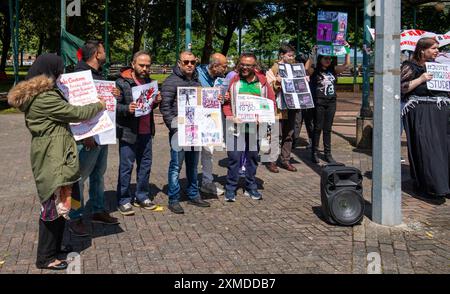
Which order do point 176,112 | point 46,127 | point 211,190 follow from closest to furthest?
point 46,127
point 176,112
point 211,190

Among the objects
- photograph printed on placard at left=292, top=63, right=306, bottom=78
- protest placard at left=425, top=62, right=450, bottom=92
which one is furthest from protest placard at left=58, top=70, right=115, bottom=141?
photograph printed on placard at left=292, top=63, right=306, bottom=78

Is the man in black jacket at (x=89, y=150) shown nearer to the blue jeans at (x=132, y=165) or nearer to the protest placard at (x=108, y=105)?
the protest placard at (x=108, y=105)

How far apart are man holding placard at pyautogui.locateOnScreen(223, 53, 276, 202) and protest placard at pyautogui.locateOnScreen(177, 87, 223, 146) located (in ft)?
0.89

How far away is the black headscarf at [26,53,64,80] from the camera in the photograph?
4.29 meters

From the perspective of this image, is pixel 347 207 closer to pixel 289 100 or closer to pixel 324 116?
pixel 289 100

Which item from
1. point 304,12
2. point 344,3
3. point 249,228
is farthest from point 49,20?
point 249,228

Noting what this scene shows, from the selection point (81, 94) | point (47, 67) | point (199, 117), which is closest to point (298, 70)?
point (199, 117)

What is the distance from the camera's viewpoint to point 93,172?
5617 millimetres

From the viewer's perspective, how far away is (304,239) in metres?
5.23

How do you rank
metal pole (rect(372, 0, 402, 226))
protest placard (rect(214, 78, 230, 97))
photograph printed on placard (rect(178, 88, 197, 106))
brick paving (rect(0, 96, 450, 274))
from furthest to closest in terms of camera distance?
protest placard (rect(214, 78, 230, 97)) → photograph printed on placard (rect(178, 88, 197, 106)) → metal pole (rect(372, 0, 402, 226)) → brick paving (rect(0, 96, 450, 274))

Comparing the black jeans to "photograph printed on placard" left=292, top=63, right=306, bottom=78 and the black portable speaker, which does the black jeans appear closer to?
"photograph printed on placard" left=292, top=63, right=306, bottom=78

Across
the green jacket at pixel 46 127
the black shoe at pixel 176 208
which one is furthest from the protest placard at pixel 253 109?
the green jacket at pixel 46 127

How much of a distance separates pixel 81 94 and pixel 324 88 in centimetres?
504
